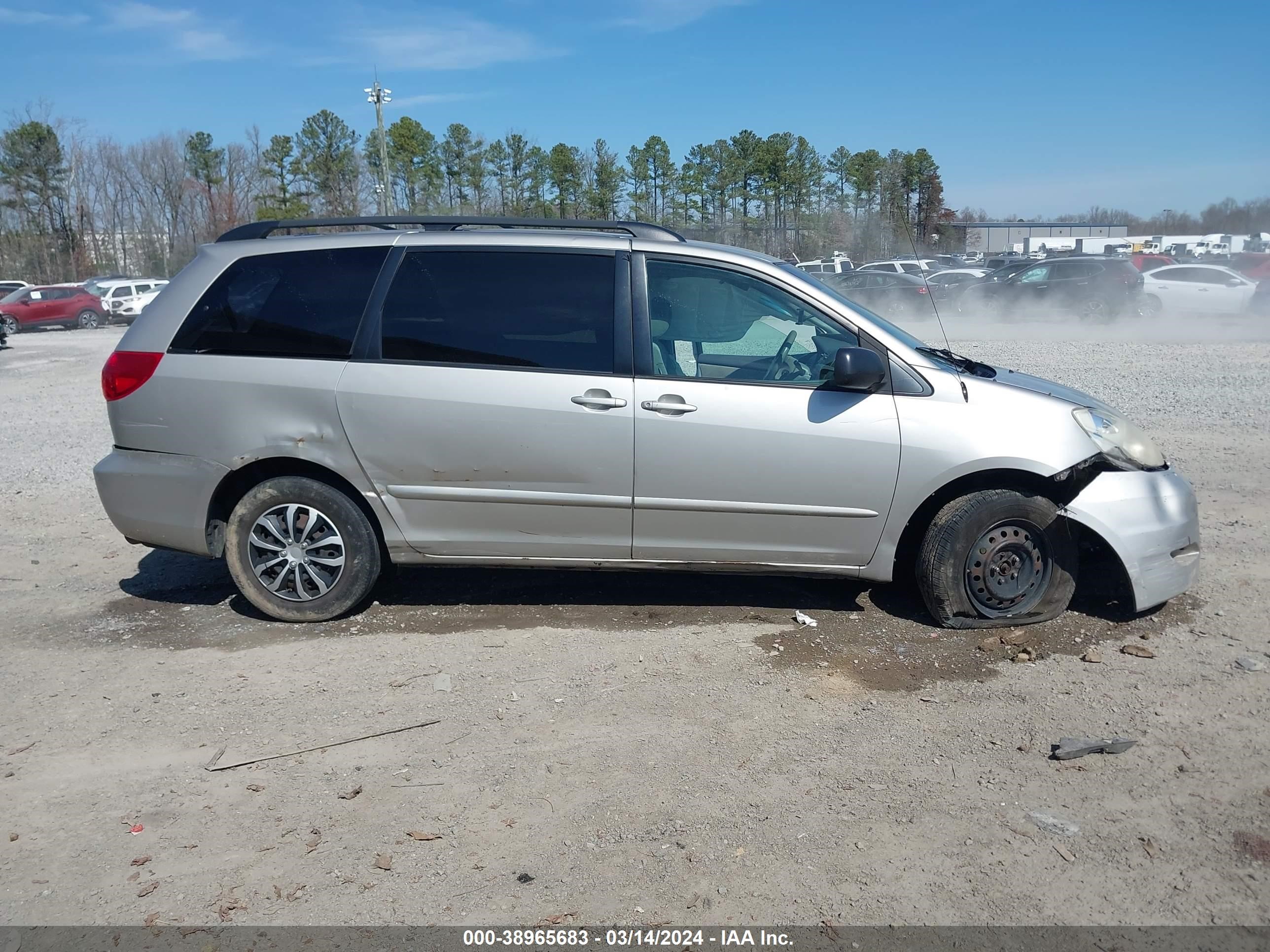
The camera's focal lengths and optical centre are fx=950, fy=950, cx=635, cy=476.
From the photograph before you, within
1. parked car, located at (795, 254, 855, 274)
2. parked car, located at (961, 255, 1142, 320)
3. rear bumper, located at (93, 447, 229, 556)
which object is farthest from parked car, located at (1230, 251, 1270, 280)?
rear bumper, located at (93, 447, 229, 556)

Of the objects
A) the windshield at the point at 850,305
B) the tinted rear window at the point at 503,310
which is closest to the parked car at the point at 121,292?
the tinted rear window at the point at 503,310

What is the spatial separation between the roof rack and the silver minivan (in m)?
0.03

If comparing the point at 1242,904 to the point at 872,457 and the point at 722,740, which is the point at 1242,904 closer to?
the point at 722,740

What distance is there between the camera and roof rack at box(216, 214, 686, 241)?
199 inches

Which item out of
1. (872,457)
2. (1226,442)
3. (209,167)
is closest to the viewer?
(872,457)

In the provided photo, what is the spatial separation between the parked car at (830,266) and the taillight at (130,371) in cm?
2354

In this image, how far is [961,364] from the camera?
5039mm

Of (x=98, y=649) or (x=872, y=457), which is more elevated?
(x=872, y=457)

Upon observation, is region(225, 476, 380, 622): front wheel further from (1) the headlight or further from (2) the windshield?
(1) the headlight

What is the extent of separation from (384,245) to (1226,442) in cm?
788

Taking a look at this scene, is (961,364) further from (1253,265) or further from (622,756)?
(1253,265)

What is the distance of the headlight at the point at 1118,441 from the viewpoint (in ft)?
15.5

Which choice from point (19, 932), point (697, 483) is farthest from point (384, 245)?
point (19, 932)

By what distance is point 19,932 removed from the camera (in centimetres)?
278
